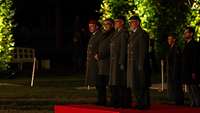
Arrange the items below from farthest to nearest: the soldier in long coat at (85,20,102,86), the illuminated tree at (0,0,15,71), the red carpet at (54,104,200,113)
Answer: the illuminated tree at (0,0,15,71)
the soldier in long coat at (85,20,102,86)
the red carpet at (54,104,200,113)

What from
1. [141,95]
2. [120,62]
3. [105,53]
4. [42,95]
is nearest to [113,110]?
[141,95]

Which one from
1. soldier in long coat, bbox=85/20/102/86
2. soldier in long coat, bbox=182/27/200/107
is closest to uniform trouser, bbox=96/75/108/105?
soldier in long coat, bbox=85/20/102/86

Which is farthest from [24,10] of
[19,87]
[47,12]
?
[19,87]

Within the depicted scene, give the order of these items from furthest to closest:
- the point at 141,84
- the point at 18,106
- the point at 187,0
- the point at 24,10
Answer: the point at 24,10 < the point at 187,0 < the point at 18,106 < the point at 141,84

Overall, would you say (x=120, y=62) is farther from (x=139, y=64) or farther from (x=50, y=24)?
(x=50, y=24)

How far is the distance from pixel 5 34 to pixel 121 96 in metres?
16.9

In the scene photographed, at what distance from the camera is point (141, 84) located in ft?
49.2

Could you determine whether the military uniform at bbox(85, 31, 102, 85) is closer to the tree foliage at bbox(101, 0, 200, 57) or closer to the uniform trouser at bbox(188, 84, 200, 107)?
the uniform trouser at bbox(188, 84, 200, 107)

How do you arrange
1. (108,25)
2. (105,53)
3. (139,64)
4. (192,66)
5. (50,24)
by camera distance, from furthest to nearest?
(50,24) < (192,66) < (105,53) < (108,25) < (139,64)

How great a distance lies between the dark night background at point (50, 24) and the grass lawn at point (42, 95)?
61.4 feet

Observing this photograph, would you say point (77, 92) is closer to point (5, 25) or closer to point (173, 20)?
point (5, 25)

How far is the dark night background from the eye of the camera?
167ft

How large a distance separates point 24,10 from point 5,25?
21.7m

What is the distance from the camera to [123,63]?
15.4 meters
